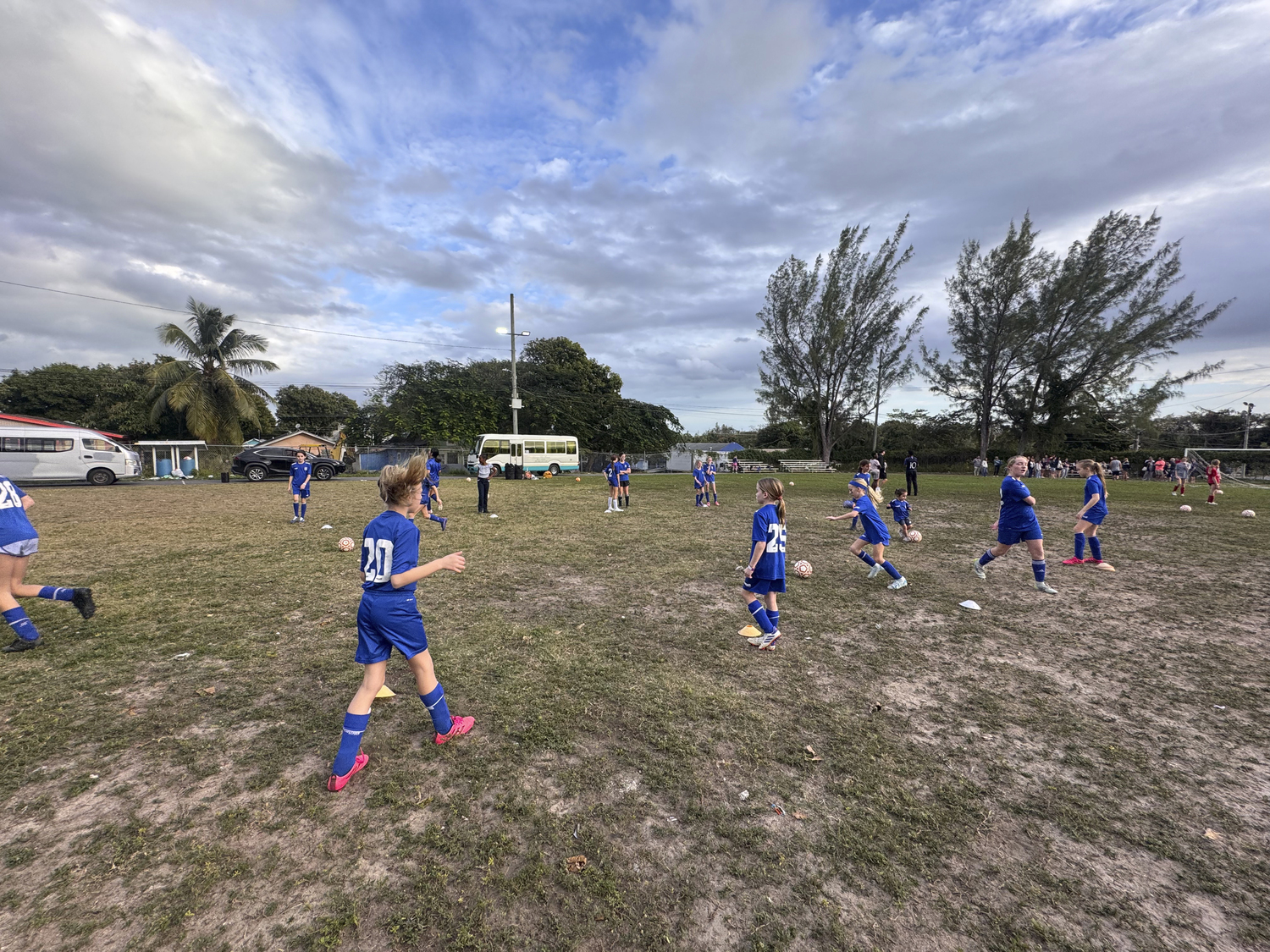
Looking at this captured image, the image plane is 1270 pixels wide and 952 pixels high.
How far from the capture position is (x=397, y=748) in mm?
3455

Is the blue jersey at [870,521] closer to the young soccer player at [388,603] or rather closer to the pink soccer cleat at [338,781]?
the young soccer player at [388,603]

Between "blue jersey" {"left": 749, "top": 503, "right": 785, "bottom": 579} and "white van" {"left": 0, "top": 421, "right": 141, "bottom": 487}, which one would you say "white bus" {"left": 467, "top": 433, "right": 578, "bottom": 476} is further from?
"blue jersey" {"left": 749, "top": 503, "right": 785, "bottom": 579}

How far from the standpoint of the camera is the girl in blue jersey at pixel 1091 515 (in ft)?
26.3

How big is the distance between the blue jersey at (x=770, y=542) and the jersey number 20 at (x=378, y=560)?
309 centimetres

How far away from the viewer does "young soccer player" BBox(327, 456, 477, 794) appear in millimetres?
3033

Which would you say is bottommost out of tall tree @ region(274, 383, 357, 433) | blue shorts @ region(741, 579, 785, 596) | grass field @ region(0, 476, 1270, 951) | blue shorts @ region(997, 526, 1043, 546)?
grass field @ region(0, 476, 1270, 951)

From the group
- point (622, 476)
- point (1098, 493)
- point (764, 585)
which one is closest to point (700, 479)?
point (622, 476)

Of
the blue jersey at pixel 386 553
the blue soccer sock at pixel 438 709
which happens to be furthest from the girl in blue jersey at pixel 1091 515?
the blue jersey at pixel 386 553

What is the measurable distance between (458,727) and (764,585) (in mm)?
3048

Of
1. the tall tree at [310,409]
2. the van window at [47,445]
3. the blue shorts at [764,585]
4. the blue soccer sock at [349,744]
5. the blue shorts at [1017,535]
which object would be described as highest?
the tall tree at [310,409]

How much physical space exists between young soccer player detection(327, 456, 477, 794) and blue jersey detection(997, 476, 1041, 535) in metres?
7.45

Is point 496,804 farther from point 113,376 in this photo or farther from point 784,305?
point 113,376

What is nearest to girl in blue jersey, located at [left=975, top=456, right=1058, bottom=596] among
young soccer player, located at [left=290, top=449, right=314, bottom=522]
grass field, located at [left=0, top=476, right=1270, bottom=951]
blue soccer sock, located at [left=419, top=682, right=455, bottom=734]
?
grass field, located at [left=0, top=476, right=1270, bottom=951]

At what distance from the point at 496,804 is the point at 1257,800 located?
4.49 m
